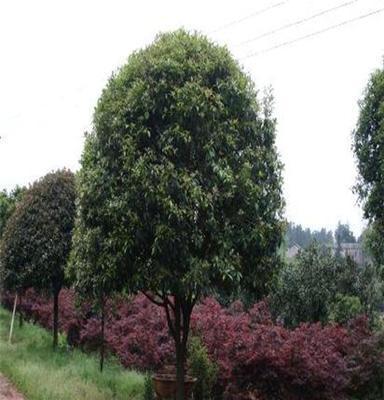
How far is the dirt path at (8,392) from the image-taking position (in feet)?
31.0

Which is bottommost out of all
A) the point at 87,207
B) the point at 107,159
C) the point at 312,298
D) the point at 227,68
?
the point at 312,298

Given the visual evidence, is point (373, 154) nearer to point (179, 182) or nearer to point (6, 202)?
point (179, 182)

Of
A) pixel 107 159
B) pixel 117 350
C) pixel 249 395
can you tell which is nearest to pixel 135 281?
pixel 107 159

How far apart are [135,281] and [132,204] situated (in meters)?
0.86

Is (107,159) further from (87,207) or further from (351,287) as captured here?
(351,287)

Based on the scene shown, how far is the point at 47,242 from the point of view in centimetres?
1382

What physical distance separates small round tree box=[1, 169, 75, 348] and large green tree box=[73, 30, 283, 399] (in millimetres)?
6565

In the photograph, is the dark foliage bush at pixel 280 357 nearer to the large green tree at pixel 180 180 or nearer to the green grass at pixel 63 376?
the green grass at pixel 63 376

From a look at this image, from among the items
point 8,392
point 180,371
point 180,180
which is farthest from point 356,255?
point 180,180

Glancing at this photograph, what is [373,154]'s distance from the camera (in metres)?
11.0

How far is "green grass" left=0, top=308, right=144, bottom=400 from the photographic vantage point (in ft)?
31.1

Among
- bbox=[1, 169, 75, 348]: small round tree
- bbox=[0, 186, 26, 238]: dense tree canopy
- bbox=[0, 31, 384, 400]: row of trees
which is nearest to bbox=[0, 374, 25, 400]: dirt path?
bbox=[0, 31, 384, 400]: row of trees

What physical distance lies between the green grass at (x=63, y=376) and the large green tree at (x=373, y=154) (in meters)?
5.10

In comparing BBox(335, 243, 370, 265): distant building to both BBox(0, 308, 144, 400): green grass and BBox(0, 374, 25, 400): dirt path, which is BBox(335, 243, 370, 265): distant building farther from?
BBox(0, 374, 25, 400): dirt path
